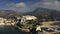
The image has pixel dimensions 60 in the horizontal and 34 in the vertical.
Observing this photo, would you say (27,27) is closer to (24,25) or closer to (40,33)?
(24,25)

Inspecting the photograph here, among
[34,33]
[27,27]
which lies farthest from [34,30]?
[27,27]

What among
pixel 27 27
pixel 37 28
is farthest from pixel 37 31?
pixel 27 27

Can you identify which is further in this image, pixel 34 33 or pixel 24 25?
pixel 24 25

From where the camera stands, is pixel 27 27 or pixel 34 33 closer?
pixel 34 33

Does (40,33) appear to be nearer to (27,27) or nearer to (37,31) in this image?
(37,31)

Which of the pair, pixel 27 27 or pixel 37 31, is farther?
pixel 27 27

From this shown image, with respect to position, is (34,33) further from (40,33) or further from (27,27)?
(27,27)

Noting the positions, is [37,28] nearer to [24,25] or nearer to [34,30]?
[34,30]
